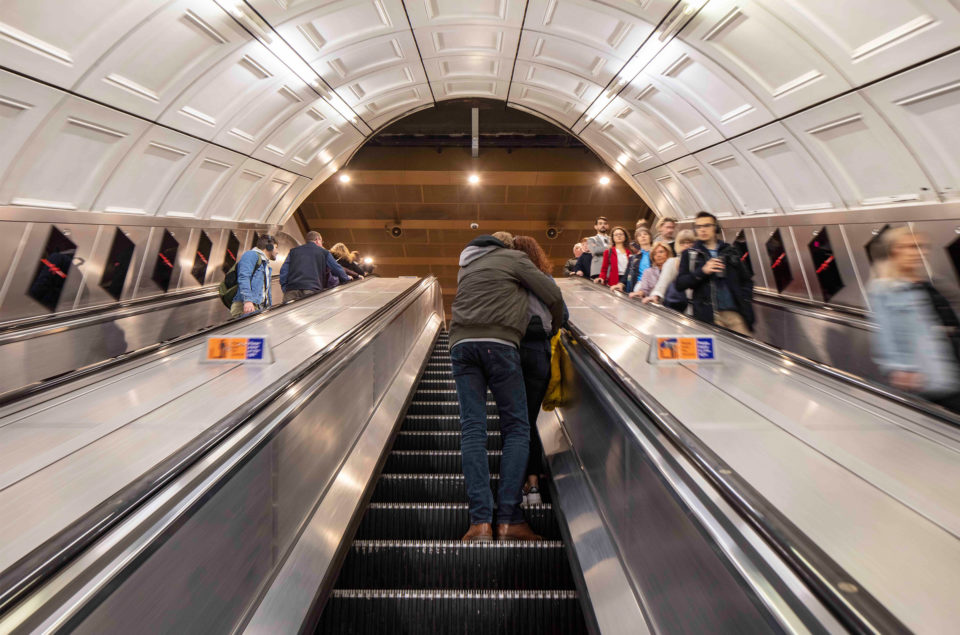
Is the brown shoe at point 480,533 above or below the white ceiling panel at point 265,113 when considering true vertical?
below

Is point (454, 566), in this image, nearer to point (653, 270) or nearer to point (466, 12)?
point (653, 270)

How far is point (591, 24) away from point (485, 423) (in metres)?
6.03

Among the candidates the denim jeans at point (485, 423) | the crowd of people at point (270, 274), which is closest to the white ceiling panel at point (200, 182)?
the crowd of people at point (270, 274)

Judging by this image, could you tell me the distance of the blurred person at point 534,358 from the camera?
281cm

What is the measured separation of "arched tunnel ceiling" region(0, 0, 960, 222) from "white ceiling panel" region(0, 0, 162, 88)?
0.05 feet

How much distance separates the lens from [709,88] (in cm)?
652

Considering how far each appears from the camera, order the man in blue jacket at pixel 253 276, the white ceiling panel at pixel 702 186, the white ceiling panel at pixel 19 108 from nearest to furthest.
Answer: the white ceiling panel at pixel 19 108, the man in blue jacket at pixel 253 276, the white ceiling panel at pixel 702 186

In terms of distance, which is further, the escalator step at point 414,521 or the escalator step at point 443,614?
the escalator step at point 414,521

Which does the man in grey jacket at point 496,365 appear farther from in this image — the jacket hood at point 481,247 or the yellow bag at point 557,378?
the yellow bag at point 557,378

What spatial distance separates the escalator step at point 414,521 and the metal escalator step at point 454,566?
33cm

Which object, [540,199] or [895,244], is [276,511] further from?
[540,199]

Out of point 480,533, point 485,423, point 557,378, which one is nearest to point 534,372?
point 557,378

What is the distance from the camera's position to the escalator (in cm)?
199

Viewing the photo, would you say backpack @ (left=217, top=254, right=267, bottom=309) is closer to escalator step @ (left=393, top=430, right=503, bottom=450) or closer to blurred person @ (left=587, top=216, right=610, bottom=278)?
escalator step @ (left=393, top=430, right=503, bottom=450)
